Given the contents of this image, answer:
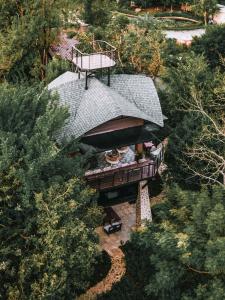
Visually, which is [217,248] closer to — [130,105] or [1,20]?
[130,105]

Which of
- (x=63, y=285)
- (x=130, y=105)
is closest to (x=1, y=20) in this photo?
(x=130, y=105)

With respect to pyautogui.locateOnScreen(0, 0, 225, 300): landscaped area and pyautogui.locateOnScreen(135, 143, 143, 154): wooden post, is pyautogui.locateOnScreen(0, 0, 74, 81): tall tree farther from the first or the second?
pyautogui.locateOnScreen(135, 143, 143, 154): wooden post

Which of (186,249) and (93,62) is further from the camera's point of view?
(93,62)

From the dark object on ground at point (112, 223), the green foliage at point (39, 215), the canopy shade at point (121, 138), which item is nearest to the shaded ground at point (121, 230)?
the dark object on ground at point (112, 223)

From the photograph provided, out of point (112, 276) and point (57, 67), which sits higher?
point (57, 67)

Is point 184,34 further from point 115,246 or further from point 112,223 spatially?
point 115,246

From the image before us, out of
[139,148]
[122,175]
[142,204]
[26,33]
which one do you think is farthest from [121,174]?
[26,33]

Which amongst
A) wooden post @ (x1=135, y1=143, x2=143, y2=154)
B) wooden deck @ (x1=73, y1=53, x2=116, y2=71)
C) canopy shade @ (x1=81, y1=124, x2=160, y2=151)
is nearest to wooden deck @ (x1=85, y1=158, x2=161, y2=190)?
wooden post @ (x1=135, y1=143, x2=143, y2=154)
